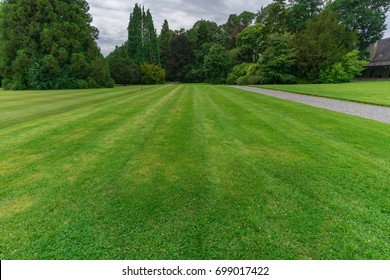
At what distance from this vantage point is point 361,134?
559 cm

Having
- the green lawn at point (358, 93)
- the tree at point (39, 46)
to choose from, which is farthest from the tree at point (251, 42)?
the tree at point (39, 46)

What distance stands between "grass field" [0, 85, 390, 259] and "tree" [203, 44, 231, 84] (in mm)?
45582

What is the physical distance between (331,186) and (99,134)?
5.45 m

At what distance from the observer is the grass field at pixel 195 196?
205 cm

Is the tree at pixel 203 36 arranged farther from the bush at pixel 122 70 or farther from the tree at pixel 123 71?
the bush at pixel 122 70

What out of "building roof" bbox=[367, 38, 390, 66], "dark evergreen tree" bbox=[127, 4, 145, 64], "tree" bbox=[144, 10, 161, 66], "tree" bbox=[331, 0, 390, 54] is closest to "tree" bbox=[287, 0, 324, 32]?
"tree" bbox=[331, 0, 390, 54]

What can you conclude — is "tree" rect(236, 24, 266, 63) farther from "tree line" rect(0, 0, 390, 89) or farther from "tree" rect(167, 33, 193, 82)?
"tree" rect(167, 33, 193, 82)

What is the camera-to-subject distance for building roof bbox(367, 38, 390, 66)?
3831 centimetres

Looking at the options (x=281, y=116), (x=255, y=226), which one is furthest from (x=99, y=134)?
(x=281, y=116)

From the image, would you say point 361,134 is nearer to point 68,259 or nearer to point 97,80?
point 68,259

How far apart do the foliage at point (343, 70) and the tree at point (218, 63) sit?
21.5 m

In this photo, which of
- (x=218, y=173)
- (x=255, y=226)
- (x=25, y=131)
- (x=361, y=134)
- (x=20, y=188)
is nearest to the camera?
(x=255, y=226)

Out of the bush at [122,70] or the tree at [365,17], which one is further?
the bush at [122,70]

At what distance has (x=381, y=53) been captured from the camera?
132 ft
